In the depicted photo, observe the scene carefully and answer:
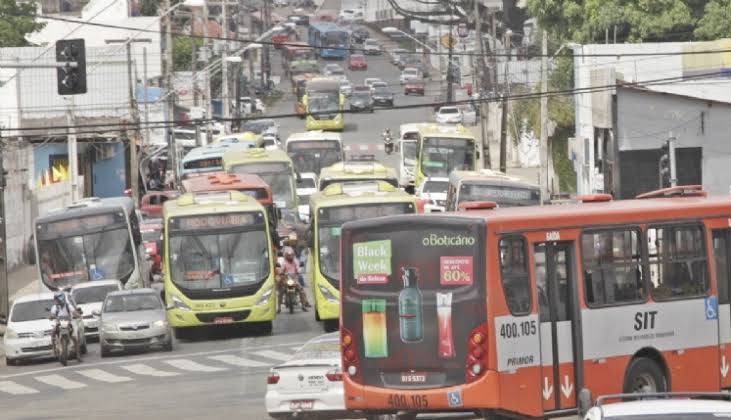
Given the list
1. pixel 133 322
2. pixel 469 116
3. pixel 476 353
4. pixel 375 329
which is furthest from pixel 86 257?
pixel 469 116

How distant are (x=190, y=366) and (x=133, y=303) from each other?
2.91 metres

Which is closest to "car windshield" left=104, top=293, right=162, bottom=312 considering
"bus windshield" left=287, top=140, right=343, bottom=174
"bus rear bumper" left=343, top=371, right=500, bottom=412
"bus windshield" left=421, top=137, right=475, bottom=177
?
"bus rear bumper" left=343, top=371, right=500, bottom=412

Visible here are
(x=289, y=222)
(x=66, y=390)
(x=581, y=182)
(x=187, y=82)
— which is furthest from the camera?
(x=187, y=82)

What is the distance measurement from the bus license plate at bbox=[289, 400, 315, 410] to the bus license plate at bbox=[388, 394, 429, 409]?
136 inches

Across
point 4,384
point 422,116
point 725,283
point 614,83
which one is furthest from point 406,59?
point 725,283

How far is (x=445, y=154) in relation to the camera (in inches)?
2682

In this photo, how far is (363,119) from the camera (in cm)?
11181

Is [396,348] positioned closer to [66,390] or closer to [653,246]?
[653,246]

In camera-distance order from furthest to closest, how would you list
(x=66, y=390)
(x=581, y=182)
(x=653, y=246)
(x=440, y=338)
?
1. (x=581, y=182)
2. (x=66, y=390)
3. (x=653, y=246)
4. (x=440, y=338)

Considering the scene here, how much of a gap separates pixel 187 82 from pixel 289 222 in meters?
54.3

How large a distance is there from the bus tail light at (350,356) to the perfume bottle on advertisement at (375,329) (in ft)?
0.58

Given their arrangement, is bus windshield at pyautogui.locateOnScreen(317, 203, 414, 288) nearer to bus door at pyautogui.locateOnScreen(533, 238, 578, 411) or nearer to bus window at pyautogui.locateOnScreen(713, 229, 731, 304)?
bus window at pyautogui.locateOnScreen(713, 229, 731, 304)

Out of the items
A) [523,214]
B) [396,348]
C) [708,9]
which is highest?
[708,9]

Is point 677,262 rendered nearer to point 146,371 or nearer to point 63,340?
point 146,371
